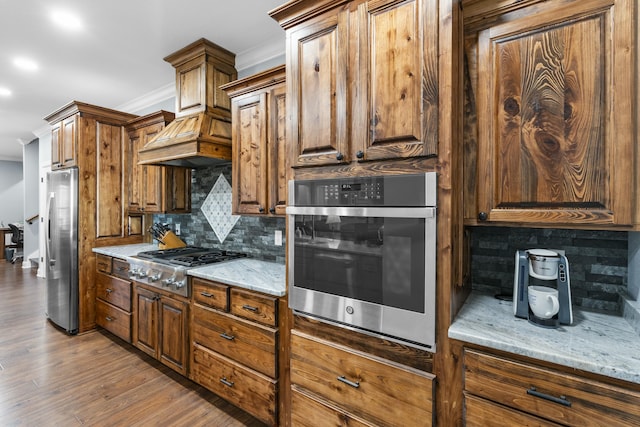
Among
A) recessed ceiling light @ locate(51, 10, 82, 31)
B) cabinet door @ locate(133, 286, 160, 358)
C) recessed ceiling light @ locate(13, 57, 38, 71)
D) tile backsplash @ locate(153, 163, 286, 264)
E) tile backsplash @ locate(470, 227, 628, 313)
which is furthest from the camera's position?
recessed ceiling light @ locate(13, 57, 38, 71)

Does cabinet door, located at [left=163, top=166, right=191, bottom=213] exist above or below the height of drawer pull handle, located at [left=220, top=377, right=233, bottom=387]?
above

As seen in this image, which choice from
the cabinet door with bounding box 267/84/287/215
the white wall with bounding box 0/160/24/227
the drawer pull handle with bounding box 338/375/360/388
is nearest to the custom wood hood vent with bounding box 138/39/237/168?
the cabinet door with bounding box 267/84/287/215

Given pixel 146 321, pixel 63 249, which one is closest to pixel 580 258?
pixel 146 321

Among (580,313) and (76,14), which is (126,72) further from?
(580,313)

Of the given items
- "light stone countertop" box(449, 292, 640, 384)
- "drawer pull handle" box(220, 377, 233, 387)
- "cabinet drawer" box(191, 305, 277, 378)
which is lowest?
"drawer pull handle" box(220, 377, 233, 387)

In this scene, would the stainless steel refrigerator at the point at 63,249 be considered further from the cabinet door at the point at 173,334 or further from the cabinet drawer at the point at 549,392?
the cabinet drawer at the point at 549,392

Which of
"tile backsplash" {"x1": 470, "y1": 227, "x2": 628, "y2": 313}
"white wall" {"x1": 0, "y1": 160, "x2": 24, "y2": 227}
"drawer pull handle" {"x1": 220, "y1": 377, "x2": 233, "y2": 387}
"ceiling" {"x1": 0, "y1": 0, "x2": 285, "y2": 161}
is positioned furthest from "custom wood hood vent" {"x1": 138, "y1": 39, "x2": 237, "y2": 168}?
"white wall" {"x1": 0, "y1": 160, "x2": 24, "y2": 227}

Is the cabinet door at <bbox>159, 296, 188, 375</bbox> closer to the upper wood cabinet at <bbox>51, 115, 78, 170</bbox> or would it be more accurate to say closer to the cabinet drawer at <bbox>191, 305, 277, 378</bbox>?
the cabinet drawer at <bbox>191, 305, 277, 378</bbox>

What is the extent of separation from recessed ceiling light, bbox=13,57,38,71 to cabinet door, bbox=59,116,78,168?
0.57 metres

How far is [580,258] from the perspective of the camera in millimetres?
1430

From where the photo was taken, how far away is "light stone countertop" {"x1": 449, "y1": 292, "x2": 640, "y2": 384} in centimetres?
95

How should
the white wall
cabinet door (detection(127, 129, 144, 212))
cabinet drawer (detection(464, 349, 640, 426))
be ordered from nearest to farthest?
cabinet drawer (detection(464, 349, 640, 426)) → cabinet door (detection(127, 129, 144, 212)) → the white wall

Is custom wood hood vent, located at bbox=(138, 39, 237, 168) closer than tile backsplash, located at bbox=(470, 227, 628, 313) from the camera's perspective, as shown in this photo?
No

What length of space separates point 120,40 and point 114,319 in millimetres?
2745
